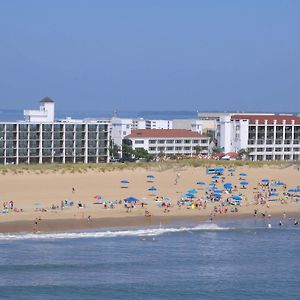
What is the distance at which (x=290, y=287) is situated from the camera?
2956cm

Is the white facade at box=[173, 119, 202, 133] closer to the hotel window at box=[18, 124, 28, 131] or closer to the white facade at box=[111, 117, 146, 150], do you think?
the white facade at box=[111, 117, 146, 150]

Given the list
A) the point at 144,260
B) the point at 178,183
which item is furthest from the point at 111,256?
the point at 178,183

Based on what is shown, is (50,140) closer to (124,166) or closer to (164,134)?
(124,166)

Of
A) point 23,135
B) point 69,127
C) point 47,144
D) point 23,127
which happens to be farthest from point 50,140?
point 23,127

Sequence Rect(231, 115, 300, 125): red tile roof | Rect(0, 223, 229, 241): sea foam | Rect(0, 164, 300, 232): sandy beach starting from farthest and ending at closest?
Rect(231, 115, 300, 125): red tile roof
Rect(0, 164, 300, 232): sandy beach
Rect(0, 223, 229, 241): sea foam

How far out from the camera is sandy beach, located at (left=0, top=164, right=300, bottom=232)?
4178cm

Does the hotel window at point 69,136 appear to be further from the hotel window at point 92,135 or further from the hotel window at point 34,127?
the hotel window at point 34,127

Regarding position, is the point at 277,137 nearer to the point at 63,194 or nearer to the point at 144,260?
the point at 63,194

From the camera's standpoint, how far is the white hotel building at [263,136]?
8219 cm

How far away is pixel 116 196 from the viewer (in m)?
50.9

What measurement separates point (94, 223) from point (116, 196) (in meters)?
9.74

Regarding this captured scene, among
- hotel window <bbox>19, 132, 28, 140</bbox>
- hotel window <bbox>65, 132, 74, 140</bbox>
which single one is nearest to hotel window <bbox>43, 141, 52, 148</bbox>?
hotel window <bbox>65, 132, 74, 140</bbox>

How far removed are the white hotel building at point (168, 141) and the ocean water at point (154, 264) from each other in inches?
1537

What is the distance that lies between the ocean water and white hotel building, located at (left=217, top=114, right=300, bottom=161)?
4177 centimetres
